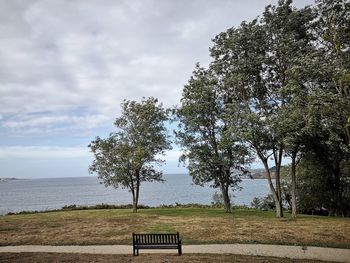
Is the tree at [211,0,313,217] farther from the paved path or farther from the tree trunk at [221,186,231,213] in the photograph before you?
the paved path

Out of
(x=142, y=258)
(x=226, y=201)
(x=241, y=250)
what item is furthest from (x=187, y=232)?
(x=226, y=201)

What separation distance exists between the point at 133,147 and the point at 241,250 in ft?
67.6

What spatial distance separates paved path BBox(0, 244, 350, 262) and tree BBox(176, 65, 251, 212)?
619 inches

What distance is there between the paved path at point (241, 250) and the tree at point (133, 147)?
55.5 ft

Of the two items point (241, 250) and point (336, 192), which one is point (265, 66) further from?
point (241, 250)

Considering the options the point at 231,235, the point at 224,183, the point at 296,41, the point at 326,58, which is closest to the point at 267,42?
the point at 296,41

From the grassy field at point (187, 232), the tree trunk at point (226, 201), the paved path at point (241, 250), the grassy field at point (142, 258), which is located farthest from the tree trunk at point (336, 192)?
the grassy field at point (142, 258)

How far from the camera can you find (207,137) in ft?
107

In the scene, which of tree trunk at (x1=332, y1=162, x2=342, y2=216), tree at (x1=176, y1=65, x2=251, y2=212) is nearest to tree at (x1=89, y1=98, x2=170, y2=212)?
tree at (x1=176, y1=65, x2=251, y2=212)

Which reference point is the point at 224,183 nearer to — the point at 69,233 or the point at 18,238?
the point at 69,233

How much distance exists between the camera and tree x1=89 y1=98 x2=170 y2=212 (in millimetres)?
33500

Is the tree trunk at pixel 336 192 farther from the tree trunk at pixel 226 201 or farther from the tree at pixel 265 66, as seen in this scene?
the tree trunk at pixel 226 201

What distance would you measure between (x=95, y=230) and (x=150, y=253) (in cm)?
788

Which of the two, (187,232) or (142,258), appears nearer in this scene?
(142,258)
